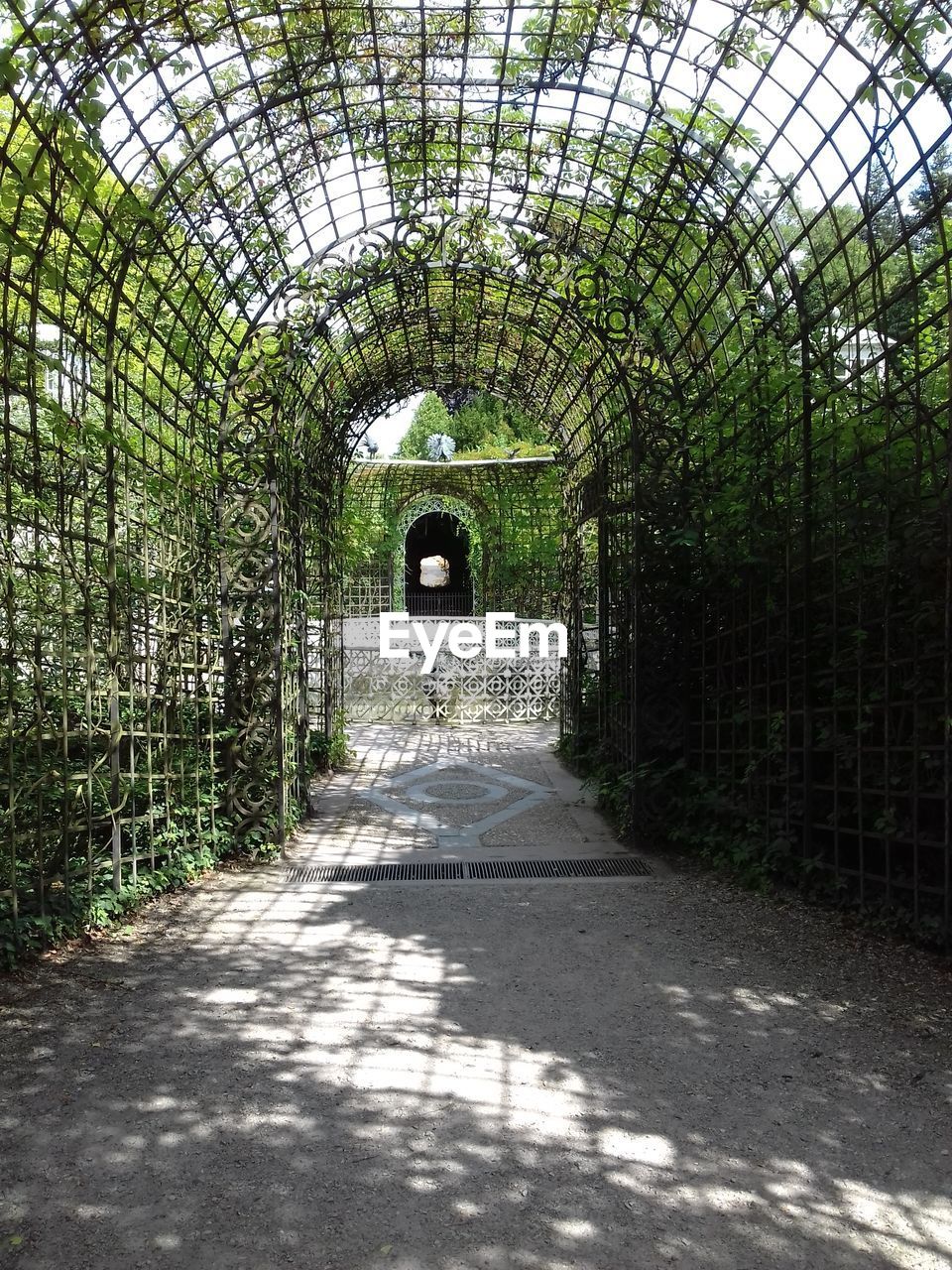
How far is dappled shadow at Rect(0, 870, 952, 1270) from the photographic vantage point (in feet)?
7.27

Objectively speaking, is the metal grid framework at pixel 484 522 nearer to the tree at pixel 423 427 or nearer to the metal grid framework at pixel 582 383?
the metal grid framework at pixel 582 383

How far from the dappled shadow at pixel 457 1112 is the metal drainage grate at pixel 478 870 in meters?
1.37

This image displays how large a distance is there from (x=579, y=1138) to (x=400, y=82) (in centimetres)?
558

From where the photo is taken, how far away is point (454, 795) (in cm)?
860

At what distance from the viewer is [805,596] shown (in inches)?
191

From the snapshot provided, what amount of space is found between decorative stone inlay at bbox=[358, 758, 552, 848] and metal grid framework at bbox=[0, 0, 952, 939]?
3.83ft

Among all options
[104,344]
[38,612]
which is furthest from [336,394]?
[38,612]

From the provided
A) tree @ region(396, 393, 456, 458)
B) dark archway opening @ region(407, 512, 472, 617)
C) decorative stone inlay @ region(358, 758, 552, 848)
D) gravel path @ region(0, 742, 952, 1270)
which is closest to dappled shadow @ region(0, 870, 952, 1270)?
gravel path @ region(0, 742, 952, 1270)

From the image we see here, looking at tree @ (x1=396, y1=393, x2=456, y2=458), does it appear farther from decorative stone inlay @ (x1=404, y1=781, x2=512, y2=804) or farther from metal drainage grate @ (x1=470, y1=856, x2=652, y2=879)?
metal drainage grate @ (x1=470, y1=856, x2=652, y2=879)

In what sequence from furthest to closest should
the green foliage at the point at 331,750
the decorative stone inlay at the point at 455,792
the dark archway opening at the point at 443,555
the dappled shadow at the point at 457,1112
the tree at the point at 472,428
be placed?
1. the tree at the point at 472,428
2. the dark archway opening at the point at 443,555
3. the green foliage at the point at 331,750
4. the decorative stone inlay at the point at 455,792
5. the dappled shadow at the point at 457,1112

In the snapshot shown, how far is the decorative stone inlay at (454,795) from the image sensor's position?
7.22 m

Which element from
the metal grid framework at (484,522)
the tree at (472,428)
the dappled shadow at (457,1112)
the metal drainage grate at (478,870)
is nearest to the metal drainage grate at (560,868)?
the metal drainage grate at (478,870)

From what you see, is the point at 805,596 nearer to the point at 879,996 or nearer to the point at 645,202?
the point at 879,996

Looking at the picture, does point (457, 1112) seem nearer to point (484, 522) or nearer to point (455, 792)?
point (455, 792)
